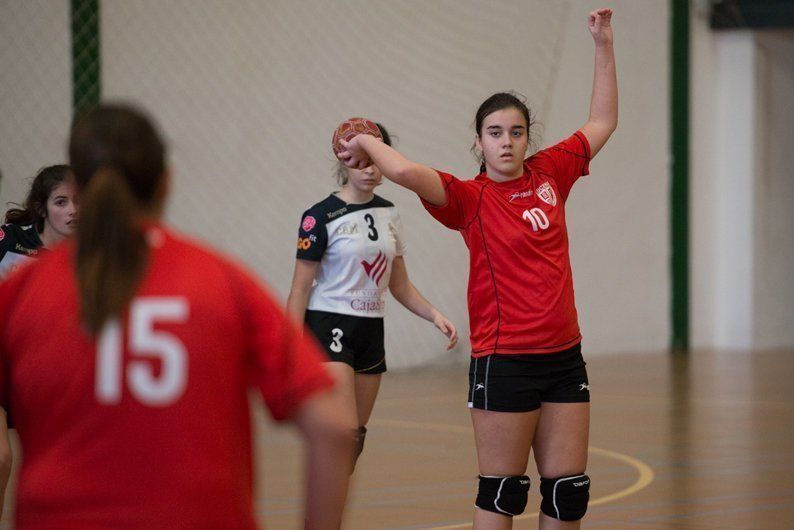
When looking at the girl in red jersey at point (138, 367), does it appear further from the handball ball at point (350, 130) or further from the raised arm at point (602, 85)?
the raised arm at point (602, 85)

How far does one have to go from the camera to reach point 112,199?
5.01ft

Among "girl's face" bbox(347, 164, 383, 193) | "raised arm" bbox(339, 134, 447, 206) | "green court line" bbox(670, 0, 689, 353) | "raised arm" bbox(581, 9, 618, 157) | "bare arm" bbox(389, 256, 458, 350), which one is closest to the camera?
"raised arm" bbox(339, 134, 447, 206)

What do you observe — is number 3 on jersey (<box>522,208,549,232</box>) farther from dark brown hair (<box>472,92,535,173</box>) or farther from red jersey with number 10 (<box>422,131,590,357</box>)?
dark brown hair (<box>472,92,535,173</box>)

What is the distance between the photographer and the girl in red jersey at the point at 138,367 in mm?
1508

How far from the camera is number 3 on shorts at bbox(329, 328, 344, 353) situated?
4.09 m

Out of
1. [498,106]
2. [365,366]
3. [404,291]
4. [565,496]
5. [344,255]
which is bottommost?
[565,496]

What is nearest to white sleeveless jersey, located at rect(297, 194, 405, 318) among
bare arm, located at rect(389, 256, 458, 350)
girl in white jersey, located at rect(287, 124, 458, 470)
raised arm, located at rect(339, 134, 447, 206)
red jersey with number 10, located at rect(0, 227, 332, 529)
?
girl in white jersey, located at rect(287, 124, 458, 470)

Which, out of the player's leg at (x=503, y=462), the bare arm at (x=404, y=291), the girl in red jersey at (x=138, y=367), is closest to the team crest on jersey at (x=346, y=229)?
the bare arm at (x=404, y=291)

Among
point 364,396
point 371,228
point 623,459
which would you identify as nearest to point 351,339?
point 364,396

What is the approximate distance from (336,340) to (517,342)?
2.99 feet

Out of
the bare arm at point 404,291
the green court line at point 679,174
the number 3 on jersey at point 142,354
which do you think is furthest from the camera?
the green court line at point 679,174

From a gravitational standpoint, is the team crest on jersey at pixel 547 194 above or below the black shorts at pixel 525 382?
above

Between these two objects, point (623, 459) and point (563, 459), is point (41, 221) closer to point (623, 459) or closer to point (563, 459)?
point (563, 459)

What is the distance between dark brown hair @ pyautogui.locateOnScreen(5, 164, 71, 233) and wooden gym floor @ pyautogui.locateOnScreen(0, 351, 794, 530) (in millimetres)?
1249
